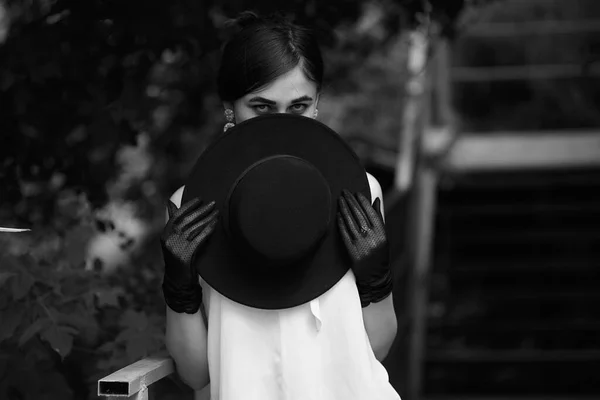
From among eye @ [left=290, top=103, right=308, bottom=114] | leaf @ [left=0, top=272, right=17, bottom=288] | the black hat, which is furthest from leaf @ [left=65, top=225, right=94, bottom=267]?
eye @ [left=290, top=103, right=308, bottom=114]

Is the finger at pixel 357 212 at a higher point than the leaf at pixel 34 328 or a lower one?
higher

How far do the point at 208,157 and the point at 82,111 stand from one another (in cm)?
109

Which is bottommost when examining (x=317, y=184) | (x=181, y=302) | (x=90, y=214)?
(x=90, y=214)

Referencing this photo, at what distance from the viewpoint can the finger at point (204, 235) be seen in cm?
172

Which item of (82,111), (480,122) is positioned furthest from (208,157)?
(480,122)

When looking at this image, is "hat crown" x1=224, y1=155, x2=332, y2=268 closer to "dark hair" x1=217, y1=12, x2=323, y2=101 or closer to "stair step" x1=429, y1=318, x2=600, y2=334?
"dark hair" x1=217, y1=12, x2=323, y2=101

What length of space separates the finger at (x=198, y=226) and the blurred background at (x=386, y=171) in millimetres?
437

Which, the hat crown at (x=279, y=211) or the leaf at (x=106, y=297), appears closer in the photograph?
the hat crown at (x=279, y=211)

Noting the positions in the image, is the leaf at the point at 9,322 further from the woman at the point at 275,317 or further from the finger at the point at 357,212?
the finger at the point at 357,212

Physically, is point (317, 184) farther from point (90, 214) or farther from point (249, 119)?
point (90, 214)

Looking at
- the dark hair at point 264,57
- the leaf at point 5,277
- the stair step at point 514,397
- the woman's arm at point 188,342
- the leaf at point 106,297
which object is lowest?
the stair step at point 514,397

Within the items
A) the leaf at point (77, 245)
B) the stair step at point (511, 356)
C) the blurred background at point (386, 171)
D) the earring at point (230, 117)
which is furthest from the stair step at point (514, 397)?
the earring at point (230, 117)

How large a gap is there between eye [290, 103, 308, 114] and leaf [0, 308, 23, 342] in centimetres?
75

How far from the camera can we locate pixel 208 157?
1794 mm
